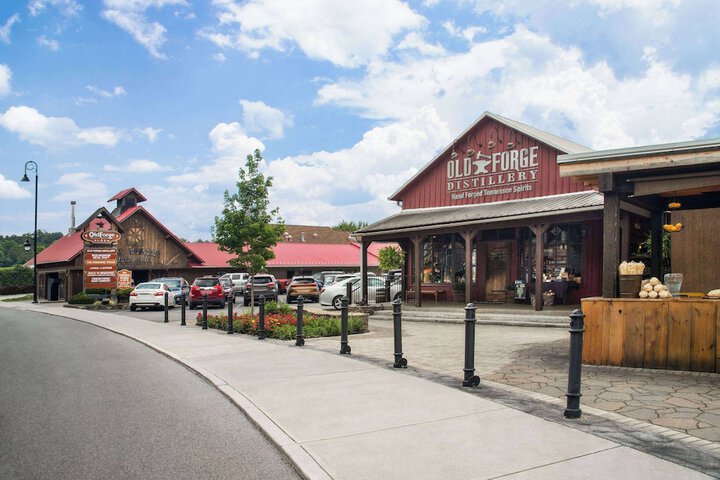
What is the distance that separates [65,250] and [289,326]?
35326 mm

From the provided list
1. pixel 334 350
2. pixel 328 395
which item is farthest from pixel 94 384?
pixel 334 350

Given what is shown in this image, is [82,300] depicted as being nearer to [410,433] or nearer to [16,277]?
[410,433]

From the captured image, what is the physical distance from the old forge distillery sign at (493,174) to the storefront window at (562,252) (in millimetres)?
2047

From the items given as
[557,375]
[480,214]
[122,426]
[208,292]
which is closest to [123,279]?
[208,292]

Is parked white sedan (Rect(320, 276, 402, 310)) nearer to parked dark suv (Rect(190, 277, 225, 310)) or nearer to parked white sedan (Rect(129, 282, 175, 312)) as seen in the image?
parked dark suv (Rect(190, 277, 225, 310))

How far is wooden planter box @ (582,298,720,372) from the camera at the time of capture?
8398 mm

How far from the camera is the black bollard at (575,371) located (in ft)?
19.9

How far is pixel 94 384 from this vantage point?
855cm

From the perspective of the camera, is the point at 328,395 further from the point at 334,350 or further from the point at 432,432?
the point at 334,350

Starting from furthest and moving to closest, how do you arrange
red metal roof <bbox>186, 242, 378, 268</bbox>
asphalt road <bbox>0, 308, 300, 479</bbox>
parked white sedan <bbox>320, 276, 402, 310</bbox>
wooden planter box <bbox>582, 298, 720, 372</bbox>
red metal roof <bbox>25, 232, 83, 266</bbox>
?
red metal roof <bbox>186, 242, 378, 268</bbox>, red metal roof <bbox>25, 232, 83, 266</bbox>, parked white sedan <bbox>320, 276, 402, 310</bbox>, wooden planter box <bbox>582, 298, 720, 372</bbox>, asphalt road <bbox>0, 308, 300, 479</bbox>

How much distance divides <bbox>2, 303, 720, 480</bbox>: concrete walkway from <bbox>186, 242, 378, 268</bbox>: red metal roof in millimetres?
39672

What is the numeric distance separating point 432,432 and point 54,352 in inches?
383

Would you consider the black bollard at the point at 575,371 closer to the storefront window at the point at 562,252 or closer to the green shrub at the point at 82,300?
the storefront window at the point at 562,252

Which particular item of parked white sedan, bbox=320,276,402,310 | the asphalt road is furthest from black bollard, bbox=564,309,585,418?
parked white sedan, bbox=320,276,402,310
